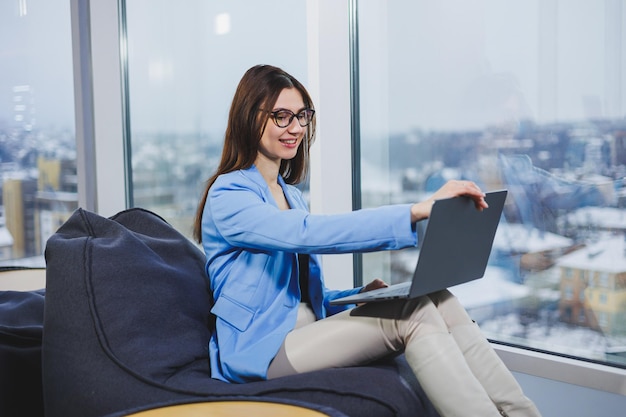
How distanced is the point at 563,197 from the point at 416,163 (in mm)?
590

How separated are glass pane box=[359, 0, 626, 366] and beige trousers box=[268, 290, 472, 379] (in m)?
0.79

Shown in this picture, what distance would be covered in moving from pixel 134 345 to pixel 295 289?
0.42 m

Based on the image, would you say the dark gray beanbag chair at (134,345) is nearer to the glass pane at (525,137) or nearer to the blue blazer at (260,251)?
the blue blazer at (260,251)

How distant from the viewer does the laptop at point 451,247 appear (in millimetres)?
1495

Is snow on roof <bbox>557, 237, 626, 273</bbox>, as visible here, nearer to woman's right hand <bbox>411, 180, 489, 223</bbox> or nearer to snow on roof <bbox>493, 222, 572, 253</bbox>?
snow on roof <bbox>493, 222, 572, 253</bbox>

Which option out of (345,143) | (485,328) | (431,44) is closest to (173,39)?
(345,143)

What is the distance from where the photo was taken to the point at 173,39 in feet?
12.1

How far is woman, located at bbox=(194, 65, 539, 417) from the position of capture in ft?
5.20

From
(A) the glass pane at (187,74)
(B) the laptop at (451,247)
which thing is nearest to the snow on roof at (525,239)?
(B) the laptop at (451,247)

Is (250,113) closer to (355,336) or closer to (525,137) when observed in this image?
(355,336)

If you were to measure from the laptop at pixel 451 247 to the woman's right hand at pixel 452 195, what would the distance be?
0.05 feet

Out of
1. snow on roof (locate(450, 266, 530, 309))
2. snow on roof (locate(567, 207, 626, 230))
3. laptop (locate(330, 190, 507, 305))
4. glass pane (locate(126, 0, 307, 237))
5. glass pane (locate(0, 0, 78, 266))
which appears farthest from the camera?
glass pane (locate(0, 0, 78, 266))

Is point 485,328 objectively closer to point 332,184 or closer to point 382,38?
point 332,184

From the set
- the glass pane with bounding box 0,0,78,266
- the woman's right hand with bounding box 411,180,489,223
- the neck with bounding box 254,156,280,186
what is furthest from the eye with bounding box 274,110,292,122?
the glass pane with bounding box 0,0,78,266
